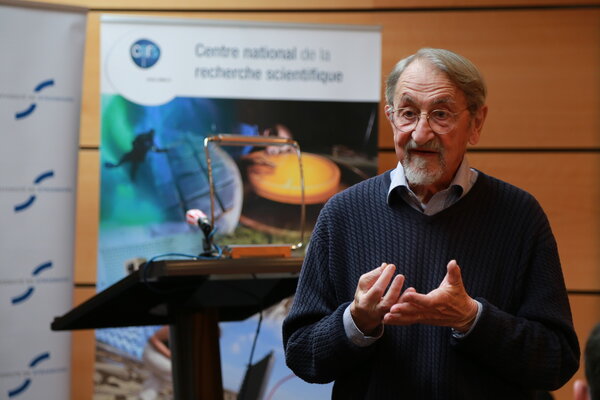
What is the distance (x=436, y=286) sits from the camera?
169 centimetres

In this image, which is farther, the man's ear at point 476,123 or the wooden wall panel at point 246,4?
the wooden wall panel at point 246,4

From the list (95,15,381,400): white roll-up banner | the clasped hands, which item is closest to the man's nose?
the clasped hands

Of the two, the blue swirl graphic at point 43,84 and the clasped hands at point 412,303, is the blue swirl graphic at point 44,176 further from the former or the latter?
the clasped hands at point 412,303

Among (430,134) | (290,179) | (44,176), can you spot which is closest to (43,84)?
(44,176)

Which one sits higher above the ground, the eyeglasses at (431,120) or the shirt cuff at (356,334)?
the eyeglasses at (431,120)

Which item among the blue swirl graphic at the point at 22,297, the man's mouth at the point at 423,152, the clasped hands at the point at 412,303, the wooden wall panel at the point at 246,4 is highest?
the wooden wall panel at the point at 246,4

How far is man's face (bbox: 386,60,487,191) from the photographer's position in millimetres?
1719

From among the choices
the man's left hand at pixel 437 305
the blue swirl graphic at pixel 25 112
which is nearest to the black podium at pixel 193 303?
the man's left hand at pixel 437 305

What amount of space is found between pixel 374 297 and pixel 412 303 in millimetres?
71

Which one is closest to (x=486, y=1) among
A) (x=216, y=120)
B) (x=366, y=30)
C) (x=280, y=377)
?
(x=366, y=30)

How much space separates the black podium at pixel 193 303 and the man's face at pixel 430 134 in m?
0.57

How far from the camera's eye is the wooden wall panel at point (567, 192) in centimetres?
445

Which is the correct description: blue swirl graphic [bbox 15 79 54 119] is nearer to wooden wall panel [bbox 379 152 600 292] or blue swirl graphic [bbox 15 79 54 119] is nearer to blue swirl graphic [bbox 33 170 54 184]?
blue swirl graphic [bbox 33 170 54 184]

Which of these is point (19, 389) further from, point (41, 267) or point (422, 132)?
point (422, 132)
